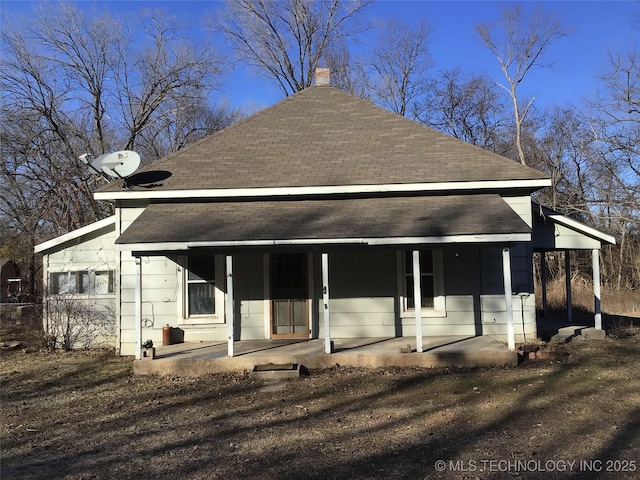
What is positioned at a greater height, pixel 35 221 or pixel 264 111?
pixel 264 111

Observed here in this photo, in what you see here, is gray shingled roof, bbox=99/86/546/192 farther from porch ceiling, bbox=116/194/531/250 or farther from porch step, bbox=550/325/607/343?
porch step, bbox=550/325/607/343

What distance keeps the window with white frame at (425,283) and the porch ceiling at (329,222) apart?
1.24 m

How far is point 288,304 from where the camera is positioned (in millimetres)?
10414

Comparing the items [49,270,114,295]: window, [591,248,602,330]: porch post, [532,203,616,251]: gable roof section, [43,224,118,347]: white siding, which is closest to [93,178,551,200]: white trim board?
[532,203,616,251]: gable roof section

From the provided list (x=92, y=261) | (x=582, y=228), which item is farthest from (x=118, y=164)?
(x=582, y=228)

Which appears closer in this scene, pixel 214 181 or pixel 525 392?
pixel 525 392

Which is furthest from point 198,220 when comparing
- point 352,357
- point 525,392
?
point 525,392

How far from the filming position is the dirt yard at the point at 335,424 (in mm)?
4598

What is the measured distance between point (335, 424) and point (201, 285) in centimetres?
538

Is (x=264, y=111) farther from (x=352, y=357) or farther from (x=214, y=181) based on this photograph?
(x=352, y=357)

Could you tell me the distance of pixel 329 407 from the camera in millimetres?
6535

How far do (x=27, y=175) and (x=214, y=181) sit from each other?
14.7 m

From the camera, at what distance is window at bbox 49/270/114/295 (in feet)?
38.3

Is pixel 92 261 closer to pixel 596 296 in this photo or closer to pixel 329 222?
pixel 329 222
